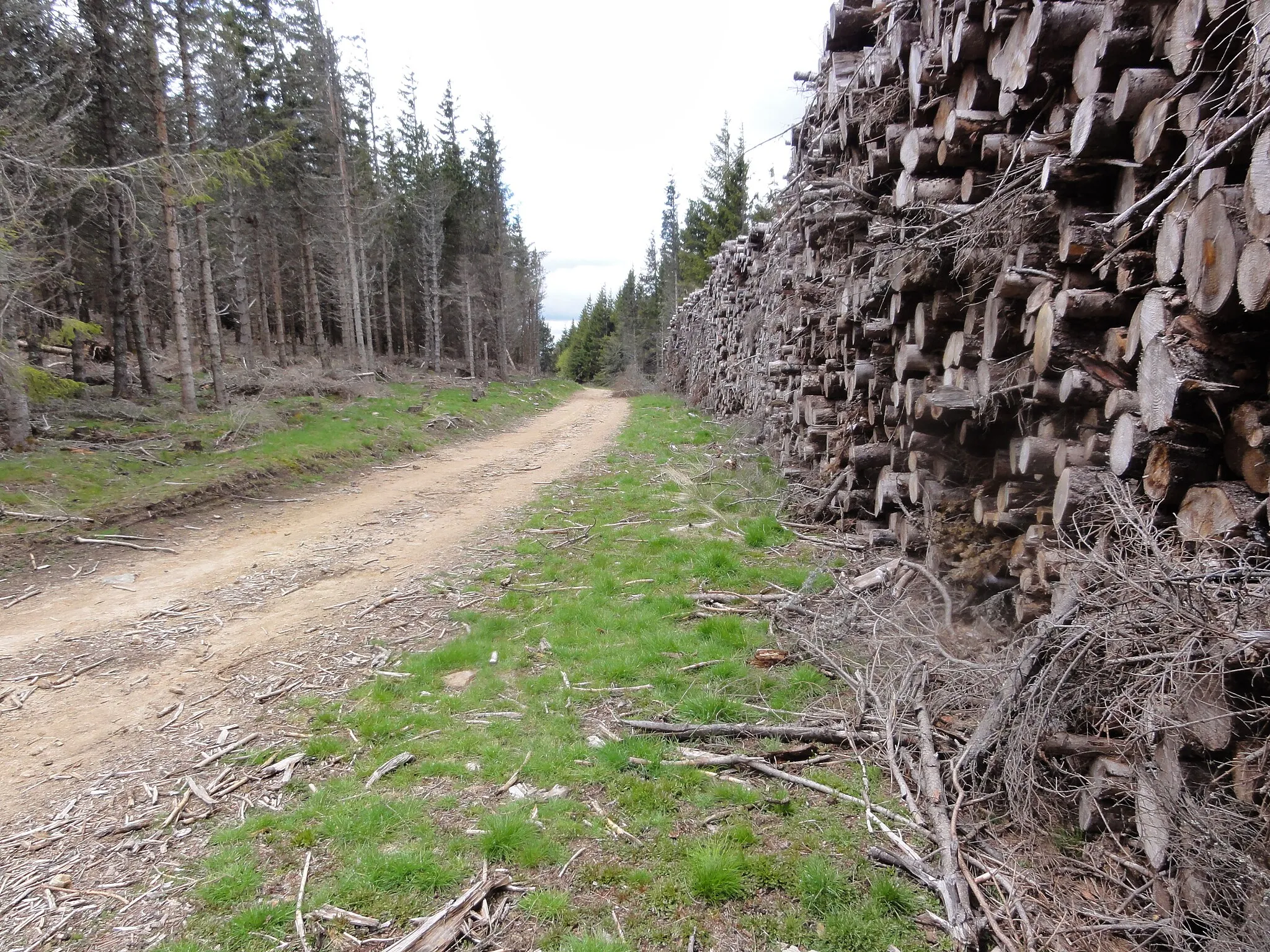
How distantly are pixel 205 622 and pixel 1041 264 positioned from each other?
7.25 meters

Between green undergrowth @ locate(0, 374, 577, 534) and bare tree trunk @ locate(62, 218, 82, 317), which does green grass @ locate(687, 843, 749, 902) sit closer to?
green undergrowth @ locate(0, 374, 577, 534)

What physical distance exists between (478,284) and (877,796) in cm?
3521

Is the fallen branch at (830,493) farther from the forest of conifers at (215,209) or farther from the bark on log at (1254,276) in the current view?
the forest of conifers at (215,209)

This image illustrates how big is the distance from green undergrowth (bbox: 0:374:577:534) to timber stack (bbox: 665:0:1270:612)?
9379mm

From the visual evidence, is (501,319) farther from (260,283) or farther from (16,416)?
(16,416)

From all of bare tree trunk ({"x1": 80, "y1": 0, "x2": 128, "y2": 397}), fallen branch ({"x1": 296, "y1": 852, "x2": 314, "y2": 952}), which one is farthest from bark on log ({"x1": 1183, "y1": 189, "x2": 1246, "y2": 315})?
bare tree trunk ({"x1": 80, "y1": 0, "x2": 128, "y2": 397})

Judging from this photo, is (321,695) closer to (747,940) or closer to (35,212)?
(747,940)

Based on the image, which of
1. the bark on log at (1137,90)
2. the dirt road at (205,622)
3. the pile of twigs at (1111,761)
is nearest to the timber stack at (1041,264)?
the bark on log at (1137,90)

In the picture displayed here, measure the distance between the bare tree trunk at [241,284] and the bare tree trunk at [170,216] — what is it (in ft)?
17.8

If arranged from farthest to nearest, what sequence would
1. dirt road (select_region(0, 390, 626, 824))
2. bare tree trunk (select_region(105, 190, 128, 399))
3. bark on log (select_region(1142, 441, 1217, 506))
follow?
bare tree trunk (select_region(105, 190, 128, 399)), dirt road (select_region(0, 390, 626, 824)), bark on log (select_region(1142, 441, 1217, 506))

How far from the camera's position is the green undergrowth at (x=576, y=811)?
2646 millimetres

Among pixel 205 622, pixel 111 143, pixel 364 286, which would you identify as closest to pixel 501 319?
pixel 364 286

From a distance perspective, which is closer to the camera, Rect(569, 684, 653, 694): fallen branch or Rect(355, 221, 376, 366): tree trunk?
Rect(569, 684, 653, 694): fallen branch

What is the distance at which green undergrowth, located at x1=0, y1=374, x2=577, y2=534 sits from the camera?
8820 millimetres
